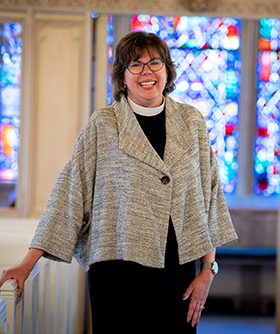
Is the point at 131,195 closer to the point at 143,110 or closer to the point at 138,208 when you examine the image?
the point at 138,208

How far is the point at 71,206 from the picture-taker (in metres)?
2.01

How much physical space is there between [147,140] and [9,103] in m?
3.15

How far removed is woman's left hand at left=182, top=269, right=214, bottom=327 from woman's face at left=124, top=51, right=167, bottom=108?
53 cm

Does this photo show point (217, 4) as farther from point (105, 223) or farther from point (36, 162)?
point (105, 223)

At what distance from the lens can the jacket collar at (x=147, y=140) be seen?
1.95m

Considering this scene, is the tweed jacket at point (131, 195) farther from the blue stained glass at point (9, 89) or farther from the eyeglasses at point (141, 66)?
the blue stained glass at point (9, 89)

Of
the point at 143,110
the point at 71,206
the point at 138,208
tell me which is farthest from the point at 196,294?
the point at 143,110

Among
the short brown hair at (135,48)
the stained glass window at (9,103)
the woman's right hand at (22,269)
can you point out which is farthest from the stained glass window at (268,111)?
the woman's right hand at (22,269)

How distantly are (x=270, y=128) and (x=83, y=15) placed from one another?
2491mm

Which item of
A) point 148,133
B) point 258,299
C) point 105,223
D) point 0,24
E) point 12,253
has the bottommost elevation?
point 258,299

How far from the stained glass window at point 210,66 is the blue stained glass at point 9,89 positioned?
5.42 feet

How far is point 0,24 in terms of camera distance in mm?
4312

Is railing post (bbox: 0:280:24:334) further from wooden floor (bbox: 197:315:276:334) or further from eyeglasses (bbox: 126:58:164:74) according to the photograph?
wooden floor (bbox: 197:315:276:334)

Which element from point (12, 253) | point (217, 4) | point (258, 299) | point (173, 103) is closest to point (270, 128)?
point (258, 299)
